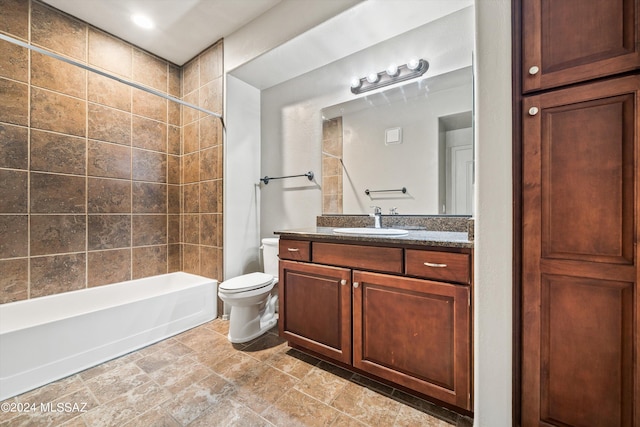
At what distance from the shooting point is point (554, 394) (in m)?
0.99

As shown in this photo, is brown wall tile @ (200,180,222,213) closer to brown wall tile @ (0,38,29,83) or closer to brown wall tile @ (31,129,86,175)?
brown wall tile @ (31,129,86,175)

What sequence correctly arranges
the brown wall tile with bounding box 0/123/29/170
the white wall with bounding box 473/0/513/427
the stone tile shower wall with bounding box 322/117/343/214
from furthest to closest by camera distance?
1. the stone tile shower wall with bounding box 322/117/343/214
2. the brown wall tile with bounding box 0/123/29/170
3. the white wall with bounding box 473/0/513/427

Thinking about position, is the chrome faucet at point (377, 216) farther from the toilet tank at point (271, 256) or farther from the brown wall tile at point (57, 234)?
the brown wall tile at point (57, 234)

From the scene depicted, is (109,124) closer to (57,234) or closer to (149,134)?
(149,134)

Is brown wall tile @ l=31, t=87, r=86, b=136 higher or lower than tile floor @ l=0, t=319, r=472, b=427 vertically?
higher

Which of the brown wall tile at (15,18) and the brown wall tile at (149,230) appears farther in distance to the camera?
the brown wall tile at (149,230)

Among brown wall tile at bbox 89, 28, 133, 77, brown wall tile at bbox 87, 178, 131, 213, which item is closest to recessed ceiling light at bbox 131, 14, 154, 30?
brown wall tile at bbox 89, 28, 133, 77

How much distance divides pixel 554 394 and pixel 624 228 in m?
0.68

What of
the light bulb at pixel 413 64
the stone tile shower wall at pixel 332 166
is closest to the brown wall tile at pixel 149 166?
the stone tile shower wall at pixel 332 166

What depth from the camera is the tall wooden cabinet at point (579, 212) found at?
884 millimetres

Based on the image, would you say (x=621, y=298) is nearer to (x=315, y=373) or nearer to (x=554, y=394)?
(x=554, y=394)

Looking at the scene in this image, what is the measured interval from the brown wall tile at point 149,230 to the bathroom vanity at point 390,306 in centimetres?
172

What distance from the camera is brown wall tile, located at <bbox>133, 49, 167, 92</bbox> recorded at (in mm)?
2498

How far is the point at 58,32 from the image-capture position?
2037mm
